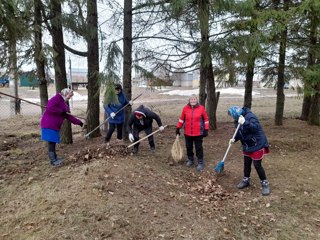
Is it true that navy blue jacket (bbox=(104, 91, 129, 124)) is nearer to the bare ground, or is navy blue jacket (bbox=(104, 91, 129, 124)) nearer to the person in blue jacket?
the person in blue jacket

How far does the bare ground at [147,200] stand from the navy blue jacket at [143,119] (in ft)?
1.94

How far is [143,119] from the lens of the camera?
704cm

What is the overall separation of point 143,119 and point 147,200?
255cm

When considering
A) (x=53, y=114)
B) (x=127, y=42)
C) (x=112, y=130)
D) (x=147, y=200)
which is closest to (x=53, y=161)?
(x=53, y=114)

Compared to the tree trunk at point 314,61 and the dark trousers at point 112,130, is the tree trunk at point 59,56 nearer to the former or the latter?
the dark trousers at point 112,130

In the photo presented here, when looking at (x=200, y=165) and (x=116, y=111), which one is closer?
(x=200, y=165)

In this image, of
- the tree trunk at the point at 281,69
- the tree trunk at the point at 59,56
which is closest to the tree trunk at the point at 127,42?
the tree trunk at the point at 59,56

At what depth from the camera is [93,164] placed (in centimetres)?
563

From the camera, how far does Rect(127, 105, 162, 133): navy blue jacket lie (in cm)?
688

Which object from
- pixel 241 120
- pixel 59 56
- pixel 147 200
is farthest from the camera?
pixel 59 56

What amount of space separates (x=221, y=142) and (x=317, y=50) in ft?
12.3

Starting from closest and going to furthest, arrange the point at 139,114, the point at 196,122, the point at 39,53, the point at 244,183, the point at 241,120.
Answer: the point at 241,120 → the point at 244,183 → the point at 196,122 → the point at 139,114 → the point at 39,53

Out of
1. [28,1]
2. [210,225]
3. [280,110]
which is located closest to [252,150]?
[210,225]

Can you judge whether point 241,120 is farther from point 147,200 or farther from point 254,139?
point 147,200
